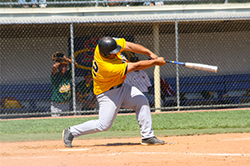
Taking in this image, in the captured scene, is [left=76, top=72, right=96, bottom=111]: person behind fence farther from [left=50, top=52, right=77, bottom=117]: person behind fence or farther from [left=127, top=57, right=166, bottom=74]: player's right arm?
[left=127, top=57, right=166, bottom=74]: player's right arm

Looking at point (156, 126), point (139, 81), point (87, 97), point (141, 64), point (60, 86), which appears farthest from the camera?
point (139, 81)

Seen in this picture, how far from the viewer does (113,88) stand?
181 inches

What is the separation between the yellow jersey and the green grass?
1629 millimetres

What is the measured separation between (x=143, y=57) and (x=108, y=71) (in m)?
8.15

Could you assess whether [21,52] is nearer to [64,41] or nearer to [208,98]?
[64,41]

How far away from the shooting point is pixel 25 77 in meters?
12.1

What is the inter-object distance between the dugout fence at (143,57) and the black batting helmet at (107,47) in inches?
207

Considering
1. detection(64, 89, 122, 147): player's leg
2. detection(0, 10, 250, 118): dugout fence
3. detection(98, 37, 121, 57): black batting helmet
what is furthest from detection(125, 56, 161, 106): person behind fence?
detection(98, 37, 121, 57): black batting helmet

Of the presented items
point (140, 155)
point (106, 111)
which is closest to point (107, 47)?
point (106, 111)

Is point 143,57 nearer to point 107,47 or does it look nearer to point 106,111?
point 106,111

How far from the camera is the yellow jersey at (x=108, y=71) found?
430cm

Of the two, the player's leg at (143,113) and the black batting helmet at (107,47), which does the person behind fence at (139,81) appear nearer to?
the player's leg at (143,113)

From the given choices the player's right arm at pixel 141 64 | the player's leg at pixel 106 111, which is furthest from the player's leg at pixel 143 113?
the player's right arm at pixel 141 64

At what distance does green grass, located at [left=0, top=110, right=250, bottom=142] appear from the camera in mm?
6102
